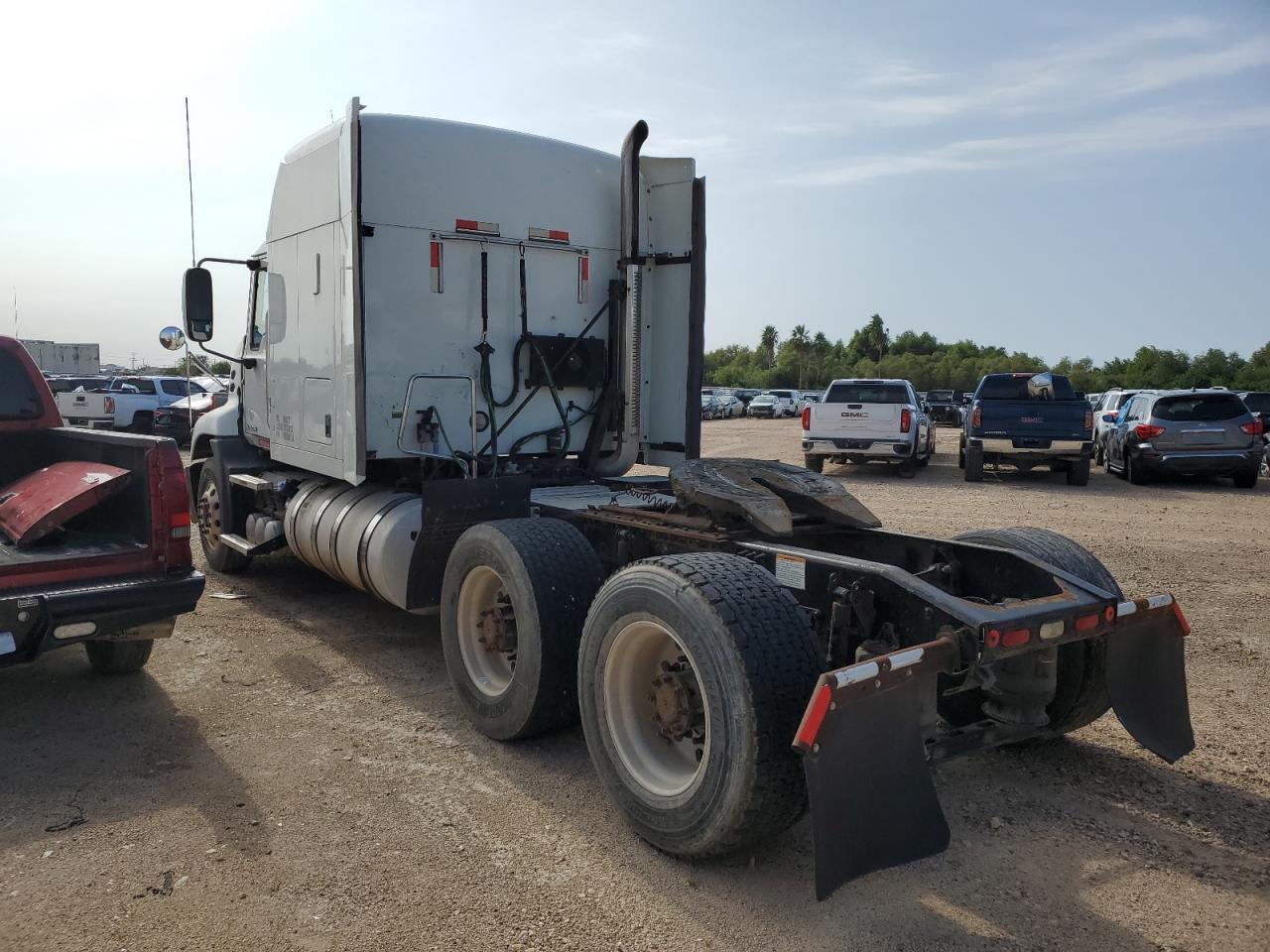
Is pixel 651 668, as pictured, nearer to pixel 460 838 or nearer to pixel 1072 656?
pixel 460 838

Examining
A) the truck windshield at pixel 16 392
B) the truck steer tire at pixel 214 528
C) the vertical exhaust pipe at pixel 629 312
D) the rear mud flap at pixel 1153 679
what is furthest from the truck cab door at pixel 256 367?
the rear mud flap at pixel 1153 679

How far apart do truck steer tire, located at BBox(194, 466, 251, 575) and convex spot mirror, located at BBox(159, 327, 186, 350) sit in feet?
4.45

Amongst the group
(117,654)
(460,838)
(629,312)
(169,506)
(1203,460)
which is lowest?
(460,838)

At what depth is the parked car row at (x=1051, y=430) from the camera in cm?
1537

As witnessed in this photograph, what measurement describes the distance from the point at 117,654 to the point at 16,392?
2002mm

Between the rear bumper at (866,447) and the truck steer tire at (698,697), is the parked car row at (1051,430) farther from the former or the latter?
the truck steer tire at (698,697)

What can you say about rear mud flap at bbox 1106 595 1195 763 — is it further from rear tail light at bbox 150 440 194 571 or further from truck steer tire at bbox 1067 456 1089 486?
truck steer tire at bbox 1067 456 1089 486

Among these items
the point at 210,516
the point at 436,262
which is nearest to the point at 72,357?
the point at 210,516

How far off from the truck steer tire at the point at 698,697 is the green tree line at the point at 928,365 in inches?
2032

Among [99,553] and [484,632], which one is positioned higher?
[99,553]

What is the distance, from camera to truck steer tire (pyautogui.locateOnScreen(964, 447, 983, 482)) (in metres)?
16.4

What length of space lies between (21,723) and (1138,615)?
5.17m

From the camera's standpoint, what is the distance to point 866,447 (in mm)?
16969

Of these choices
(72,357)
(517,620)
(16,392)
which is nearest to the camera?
(517,620)
